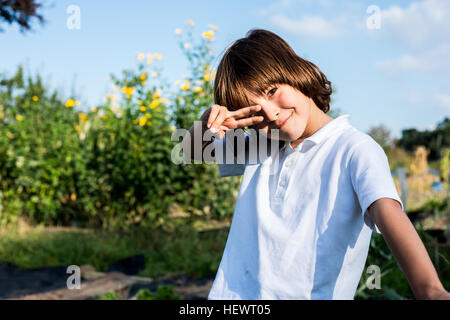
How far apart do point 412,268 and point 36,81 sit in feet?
22.7

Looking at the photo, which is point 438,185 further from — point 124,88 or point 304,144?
point 304,144

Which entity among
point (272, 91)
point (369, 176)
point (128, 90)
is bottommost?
point (369, 176)

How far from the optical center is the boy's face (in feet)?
4.04

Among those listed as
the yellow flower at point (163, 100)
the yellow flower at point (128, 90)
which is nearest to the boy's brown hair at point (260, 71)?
the yellow flower at point (163, 100)

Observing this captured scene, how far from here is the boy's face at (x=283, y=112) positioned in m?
1.23

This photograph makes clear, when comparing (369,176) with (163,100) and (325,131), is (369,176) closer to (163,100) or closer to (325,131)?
(325,131)

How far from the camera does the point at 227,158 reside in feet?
5.04

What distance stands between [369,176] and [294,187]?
0.88 ft

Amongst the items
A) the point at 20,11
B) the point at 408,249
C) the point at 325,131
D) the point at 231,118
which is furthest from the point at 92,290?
the point at 20,11

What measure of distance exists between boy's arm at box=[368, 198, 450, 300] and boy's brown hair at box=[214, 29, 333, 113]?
527mm

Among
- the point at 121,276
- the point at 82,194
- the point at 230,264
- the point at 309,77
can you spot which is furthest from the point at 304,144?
the point at 82,194

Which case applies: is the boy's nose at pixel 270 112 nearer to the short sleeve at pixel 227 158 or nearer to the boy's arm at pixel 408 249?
the short sleeve at pixel 227 158
